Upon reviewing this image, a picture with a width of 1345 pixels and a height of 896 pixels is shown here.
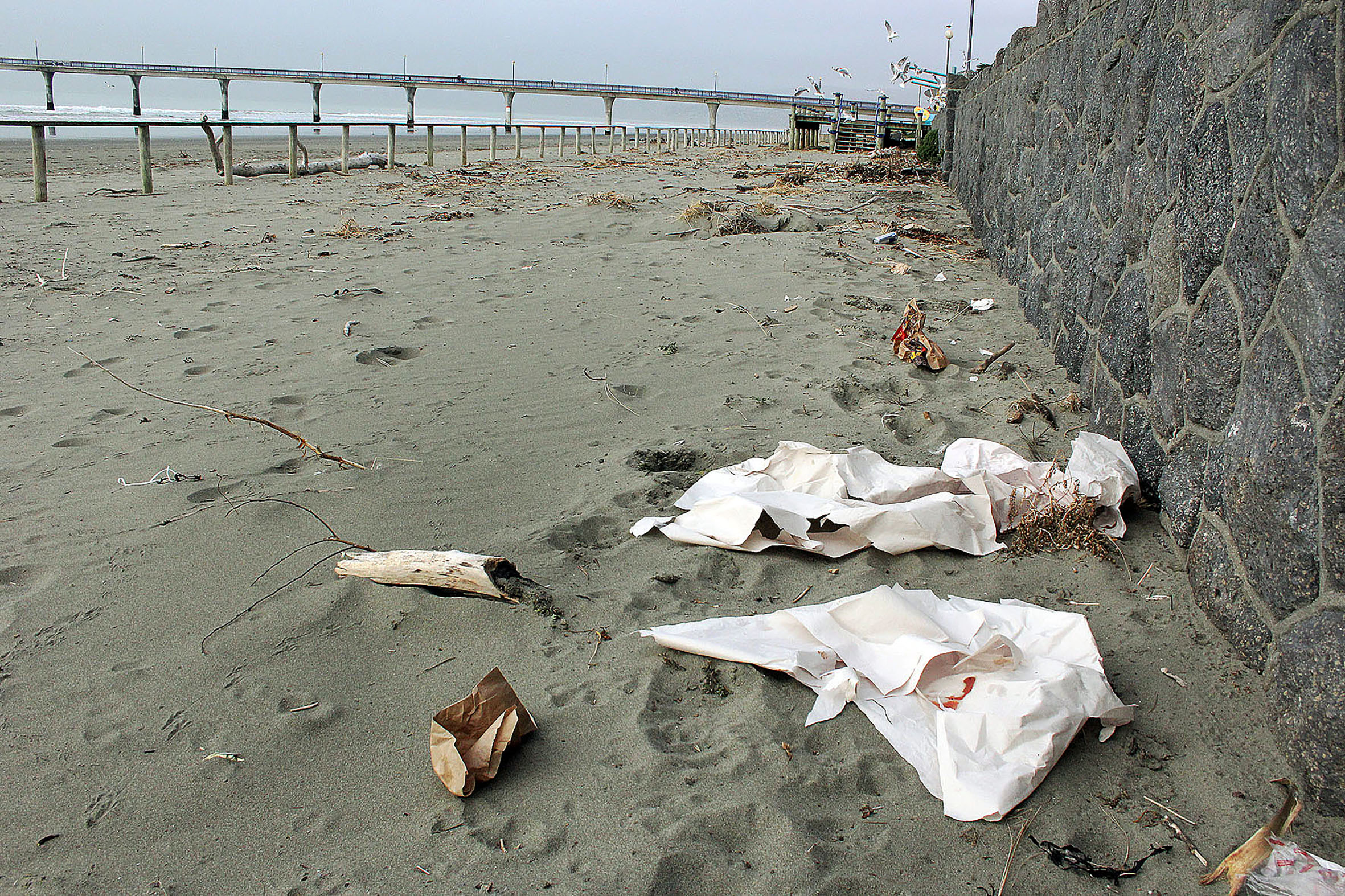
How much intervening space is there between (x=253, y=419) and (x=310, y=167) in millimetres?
16103

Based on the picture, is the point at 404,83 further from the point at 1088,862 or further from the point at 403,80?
the point at 1088,862

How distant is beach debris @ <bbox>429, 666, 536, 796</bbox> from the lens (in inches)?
74.9

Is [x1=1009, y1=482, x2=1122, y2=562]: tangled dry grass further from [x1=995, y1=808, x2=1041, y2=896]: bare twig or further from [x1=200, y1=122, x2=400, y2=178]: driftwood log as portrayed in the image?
[x1=200, y1=122, x2=400, y2=178]: driftwood log

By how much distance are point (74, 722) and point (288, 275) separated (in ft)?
18.7

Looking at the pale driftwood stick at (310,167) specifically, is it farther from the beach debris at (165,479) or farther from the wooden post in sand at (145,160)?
the beach debris at (165,479)

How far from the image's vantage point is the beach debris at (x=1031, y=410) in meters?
4.07

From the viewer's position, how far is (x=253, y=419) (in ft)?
12.1

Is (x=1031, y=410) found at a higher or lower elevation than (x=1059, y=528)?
higher

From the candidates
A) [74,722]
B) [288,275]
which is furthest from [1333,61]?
[288,275]

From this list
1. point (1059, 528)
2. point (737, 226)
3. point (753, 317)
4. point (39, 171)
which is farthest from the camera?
point (39, 171)

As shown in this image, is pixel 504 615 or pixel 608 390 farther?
pixel 608 390

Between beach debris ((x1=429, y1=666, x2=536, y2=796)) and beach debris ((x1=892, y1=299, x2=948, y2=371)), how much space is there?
3.44 meters

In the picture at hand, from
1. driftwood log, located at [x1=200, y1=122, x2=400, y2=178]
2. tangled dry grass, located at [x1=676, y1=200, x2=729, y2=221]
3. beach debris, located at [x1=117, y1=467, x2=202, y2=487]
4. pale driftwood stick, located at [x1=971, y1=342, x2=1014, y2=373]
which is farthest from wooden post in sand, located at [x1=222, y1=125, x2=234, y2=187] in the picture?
pale driftwood stick, located at [x1=971, y1=342, x2=1014, y2=373]

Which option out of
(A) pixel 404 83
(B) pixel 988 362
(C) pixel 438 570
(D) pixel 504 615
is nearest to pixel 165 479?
(C) pixel 438 570
